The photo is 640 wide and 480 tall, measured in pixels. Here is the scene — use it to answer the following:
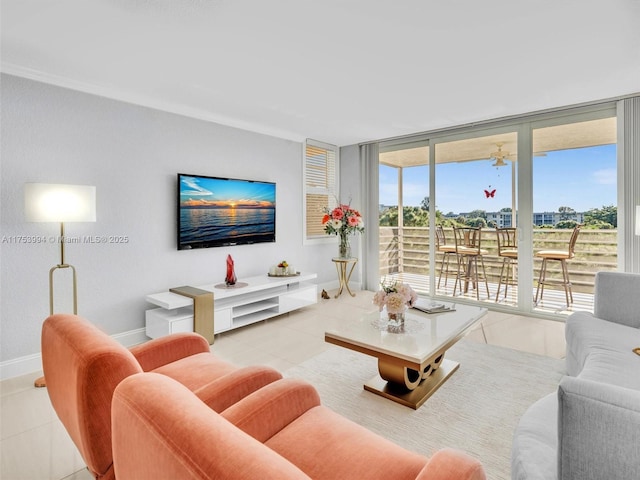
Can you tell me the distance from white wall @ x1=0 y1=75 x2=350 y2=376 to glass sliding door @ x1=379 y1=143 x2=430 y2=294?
2.25 meters

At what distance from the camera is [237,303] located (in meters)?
3.69

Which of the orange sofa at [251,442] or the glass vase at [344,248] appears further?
the glass vase at [344,248]

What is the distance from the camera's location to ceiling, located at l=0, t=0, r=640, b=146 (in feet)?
6.72

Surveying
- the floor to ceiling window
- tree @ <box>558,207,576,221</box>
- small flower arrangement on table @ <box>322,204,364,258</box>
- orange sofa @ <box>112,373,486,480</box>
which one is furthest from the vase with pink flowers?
tree @ <box>558,207,576,221</box>

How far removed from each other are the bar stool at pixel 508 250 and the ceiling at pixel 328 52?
1.48 m

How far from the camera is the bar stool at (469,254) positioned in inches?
183

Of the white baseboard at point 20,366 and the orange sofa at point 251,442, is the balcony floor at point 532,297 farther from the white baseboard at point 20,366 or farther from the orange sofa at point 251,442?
the white baseboard at point 20,366

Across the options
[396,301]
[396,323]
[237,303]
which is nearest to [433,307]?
[396,323]

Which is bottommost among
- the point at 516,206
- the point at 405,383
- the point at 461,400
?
the point at 461,400

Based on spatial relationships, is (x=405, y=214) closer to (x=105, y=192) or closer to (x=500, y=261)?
(x=500, y=261)

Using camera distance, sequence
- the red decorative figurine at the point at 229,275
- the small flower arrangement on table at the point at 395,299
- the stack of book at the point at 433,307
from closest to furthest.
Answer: the small flower arrangement on table at the point at 395,299 < the stack of book at the point at 433,307 < the red decorative figurine at the point at 229,275

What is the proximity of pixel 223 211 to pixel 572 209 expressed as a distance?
402 cm

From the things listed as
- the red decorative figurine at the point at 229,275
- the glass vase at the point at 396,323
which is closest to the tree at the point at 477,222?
the glass vase at the point at 396,323

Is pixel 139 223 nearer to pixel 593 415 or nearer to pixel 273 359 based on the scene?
pixel 273 359
